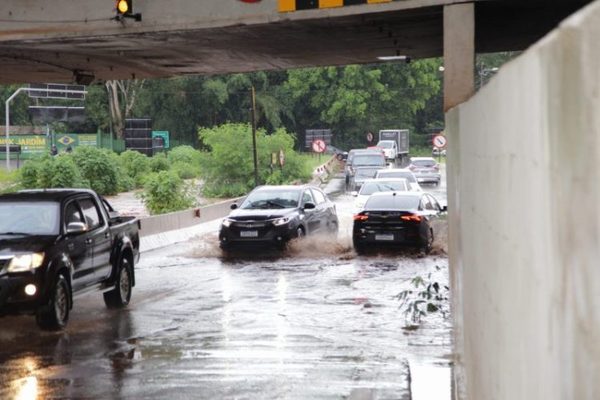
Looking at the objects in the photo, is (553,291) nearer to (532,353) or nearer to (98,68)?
(532,353)

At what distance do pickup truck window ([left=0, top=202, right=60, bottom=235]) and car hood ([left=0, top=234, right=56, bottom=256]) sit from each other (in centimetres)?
26

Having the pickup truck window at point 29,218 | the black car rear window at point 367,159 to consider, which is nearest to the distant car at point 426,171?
the black car rear window at point 367,159

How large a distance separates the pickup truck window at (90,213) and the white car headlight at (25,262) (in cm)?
203

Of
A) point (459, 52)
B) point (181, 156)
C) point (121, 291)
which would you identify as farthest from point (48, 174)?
point (459, 52)

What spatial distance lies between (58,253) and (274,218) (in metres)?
10.8

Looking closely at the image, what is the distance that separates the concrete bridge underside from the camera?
47.5 feet

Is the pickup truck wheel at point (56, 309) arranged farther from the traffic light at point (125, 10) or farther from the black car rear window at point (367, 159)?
the black car rear window at point (367, 159)

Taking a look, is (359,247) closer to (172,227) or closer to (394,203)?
(394,203)

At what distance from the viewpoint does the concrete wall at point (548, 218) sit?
2221 mm

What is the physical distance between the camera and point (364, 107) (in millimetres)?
95188

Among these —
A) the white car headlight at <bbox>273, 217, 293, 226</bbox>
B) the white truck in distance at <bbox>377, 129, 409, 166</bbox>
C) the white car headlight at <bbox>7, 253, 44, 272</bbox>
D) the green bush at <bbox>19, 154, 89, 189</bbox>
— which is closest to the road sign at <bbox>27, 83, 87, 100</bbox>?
the white truck in distance at <bbox>377, 129, 409, 166</bbox>

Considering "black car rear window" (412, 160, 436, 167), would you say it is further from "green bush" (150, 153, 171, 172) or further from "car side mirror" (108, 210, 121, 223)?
"car side mirror" (108, 210, 121, 223)

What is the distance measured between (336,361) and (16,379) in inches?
130

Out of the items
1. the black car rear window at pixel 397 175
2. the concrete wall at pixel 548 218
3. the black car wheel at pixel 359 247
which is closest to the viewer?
the concrete wall at pixel 548 218
